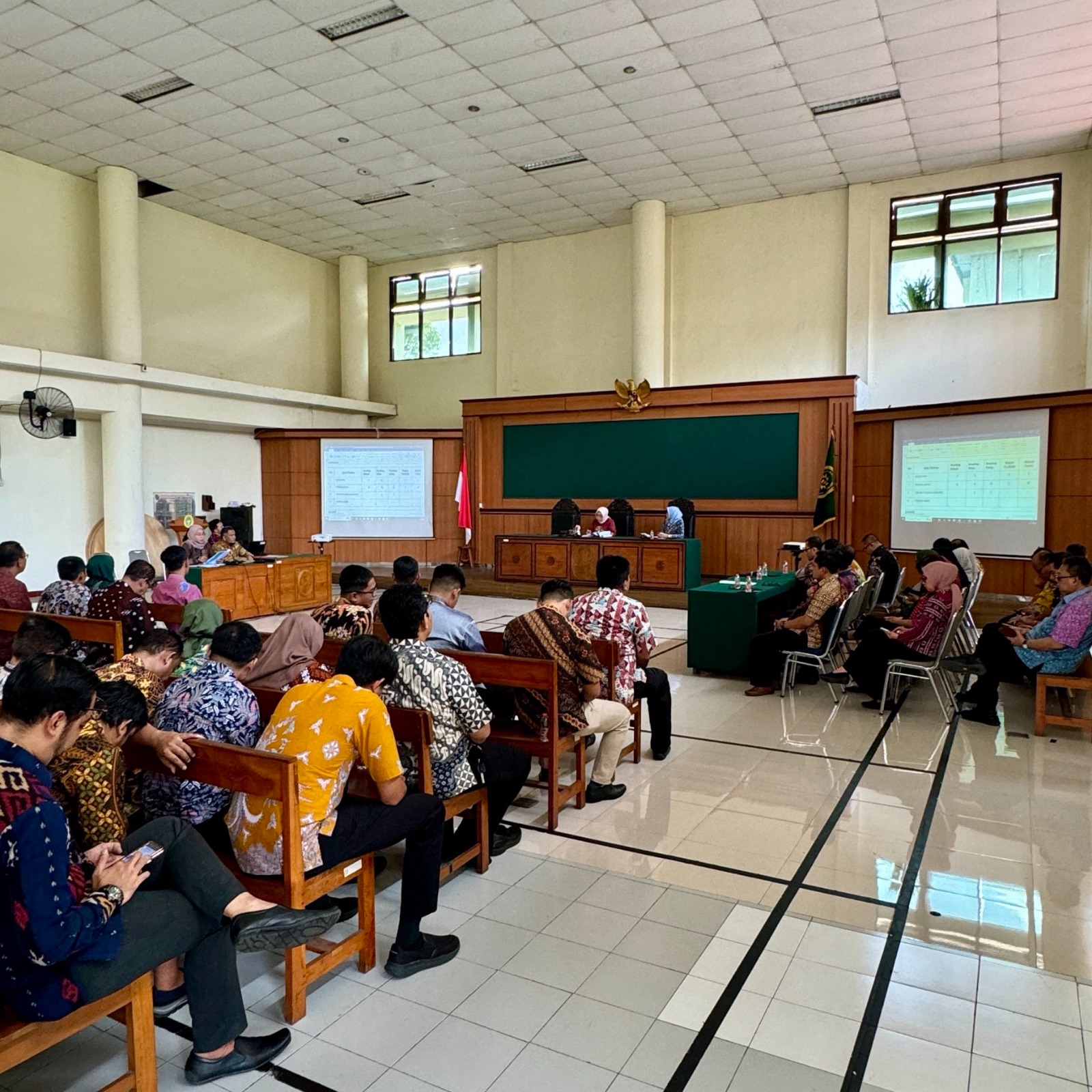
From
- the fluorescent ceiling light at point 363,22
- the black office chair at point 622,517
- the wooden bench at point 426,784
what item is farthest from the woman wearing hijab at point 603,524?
the wooden bench at point 426,784

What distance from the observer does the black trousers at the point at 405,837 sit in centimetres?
232

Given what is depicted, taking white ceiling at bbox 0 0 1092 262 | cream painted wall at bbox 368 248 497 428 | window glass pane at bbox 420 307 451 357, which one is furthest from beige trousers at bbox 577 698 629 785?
window glass pane at bbox 420 307 451 357

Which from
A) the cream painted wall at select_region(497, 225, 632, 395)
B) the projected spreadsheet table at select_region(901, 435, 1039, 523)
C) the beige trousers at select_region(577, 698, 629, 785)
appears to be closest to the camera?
the beige trousers at select_region(577, 698, 629, 785)

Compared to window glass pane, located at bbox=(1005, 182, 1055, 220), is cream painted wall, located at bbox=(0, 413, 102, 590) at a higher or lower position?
A: lower

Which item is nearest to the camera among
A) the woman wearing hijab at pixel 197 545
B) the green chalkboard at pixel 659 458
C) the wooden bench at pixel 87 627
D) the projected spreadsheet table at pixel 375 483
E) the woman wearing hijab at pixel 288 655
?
the woman wearing hijab at pixel 288 655

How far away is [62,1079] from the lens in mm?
1968

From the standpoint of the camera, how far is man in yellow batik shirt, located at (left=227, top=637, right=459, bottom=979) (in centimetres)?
223

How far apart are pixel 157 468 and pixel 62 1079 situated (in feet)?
38.4

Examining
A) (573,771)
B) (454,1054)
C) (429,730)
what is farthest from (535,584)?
(454,1054)

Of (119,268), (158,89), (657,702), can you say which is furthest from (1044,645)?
(119,268)

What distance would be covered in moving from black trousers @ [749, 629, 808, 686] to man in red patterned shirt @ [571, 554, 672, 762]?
165 centimetres

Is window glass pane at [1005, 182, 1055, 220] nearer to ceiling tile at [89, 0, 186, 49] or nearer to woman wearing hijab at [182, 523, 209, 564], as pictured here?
ceiling tile at [89, 0, 186, 49]

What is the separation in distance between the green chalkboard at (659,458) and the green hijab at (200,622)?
27.0ft

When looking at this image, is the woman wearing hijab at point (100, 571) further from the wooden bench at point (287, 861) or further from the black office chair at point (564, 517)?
the black office chair at point (564, 517)
